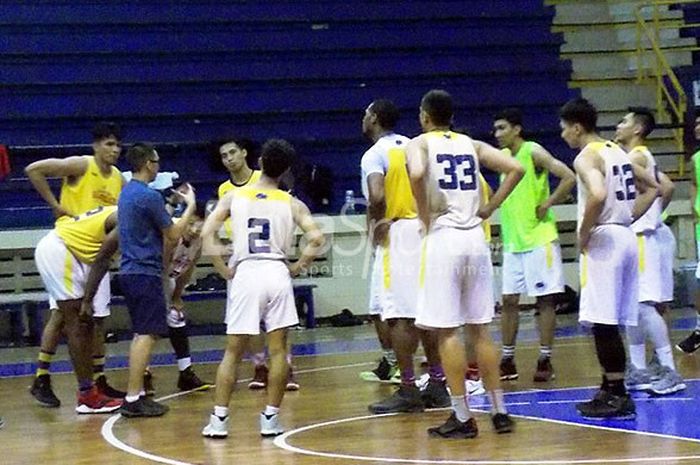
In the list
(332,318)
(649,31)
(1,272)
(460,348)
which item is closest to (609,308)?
(460,348)

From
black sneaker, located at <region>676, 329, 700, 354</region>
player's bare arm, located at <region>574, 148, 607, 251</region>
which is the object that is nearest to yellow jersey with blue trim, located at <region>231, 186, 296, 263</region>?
player's bare arm, located at <region>574, 148, 607, 251</region>

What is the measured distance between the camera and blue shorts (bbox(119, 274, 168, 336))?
8164 mm

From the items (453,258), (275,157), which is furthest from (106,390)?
(453,258)

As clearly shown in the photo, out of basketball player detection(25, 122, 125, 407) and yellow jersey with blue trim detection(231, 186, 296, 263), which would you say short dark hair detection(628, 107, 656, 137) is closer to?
yellow jersey with blue trim detection(231, 186, 296, 263)

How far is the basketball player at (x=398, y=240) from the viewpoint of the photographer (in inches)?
325

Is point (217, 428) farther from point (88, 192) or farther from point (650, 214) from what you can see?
point (650, 214)

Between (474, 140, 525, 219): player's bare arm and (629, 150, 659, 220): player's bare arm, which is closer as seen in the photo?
(474, 140, 525, 219): player's bare arm

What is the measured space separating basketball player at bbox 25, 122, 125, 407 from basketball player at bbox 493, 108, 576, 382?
9.29 feet

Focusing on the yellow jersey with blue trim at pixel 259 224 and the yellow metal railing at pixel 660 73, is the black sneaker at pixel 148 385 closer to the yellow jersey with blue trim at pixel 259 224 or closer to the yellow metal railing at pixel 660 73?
the yellow jersey with blue trim at pixel 259 224

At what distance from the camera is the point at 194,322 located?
559 inches

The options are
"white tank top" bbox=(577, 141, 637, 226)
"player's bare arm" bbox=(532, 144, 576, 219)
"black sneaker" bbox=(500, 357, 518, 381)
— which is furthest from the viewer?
"black sneaker" bbox=(500, 357, 518, 381)

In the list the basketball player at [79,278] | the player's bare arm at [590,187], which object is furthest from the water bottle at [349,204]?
the player's bare arm at [590,187]

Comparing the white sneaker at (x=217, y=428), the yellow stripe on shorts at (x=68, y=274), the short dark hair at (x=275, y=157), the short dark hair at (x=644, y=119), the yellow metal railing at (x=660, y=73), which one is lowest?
the white sneaker at (x=217, y=428)

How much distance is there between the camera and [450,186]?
715 centimetres
